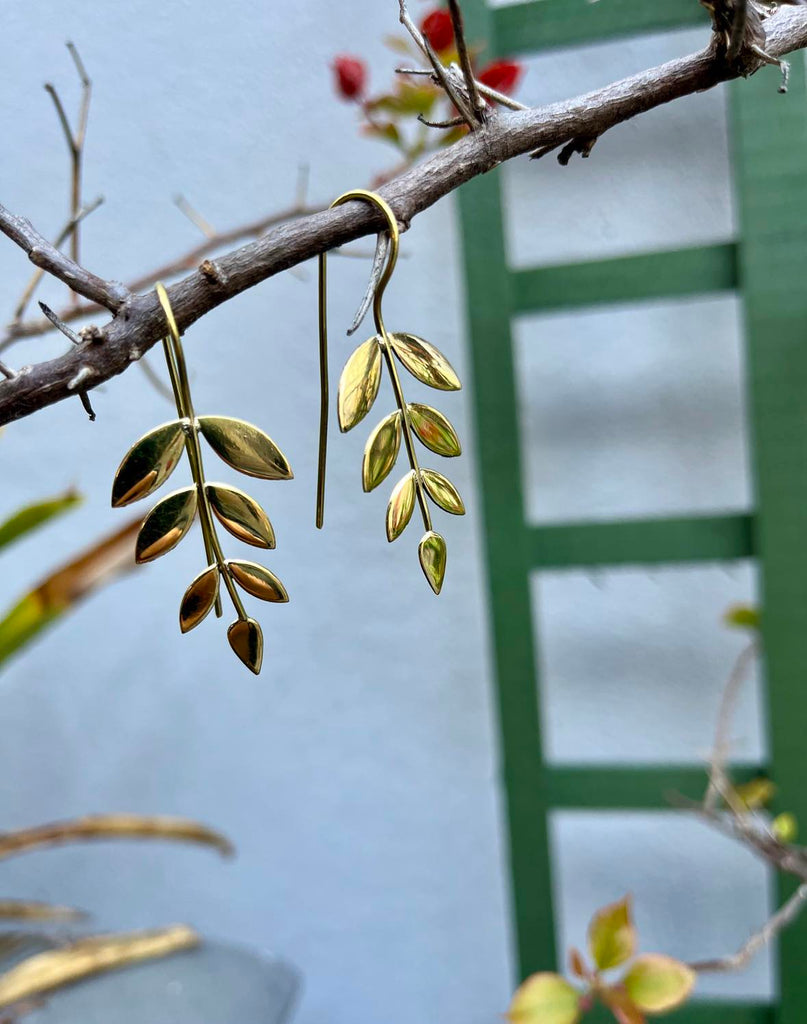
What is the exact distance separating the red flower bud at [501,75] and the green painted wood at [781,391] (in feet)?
0.48

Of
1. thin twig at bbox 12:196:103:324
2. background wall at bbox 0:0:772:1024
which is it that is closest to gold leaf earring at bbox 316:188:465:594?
thin twig at bbox 12:196:103:324

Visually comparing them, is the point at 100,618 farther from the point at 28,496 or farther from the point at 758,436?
the point at 758,436

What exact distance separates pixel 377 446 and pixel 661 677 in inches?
22.3

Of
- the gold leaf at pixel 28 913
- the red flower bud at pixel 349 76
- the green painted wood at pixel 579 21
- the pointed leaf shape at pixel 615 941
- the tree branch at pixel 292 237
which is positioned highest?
the green painted wood at pixel 579 21

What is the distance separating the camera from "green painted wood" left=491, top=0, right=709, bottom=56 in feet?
1.73

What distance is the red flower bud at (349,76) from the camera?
522 millimetres

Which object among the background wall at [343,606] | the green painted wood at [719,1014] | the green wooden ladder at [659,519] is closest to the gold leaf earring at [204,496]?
the background wall at [343,606]

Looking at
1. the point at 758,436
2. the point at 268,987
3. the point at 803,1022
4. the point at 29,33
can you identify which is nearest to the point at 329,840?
the point at 268,987

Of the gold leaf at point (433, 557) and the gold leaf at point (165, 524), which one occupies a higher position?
the gold leaf at point (165, 524)

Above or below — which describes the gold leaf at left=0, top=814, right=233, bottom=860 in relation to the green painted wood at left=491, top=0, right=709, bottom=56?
below

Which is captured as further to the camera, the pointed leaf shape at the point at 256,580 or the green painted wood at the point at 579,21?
the green painted wood at the point at 579,21

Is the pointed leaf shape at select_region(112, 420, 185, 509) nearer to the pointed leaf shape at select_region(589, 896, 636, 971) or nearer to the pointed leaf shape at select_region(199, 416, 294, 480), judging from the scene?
the pointed leaf shape at select_region(199, 416, 294, 480)

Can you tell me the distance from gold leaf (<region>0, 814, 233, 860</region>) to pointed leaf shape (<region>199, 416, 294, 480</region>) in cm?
58

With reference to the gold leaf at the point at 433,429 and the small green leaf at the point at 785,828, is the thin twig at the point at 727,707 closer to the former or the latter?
the small green leaf at the point at 785,828
